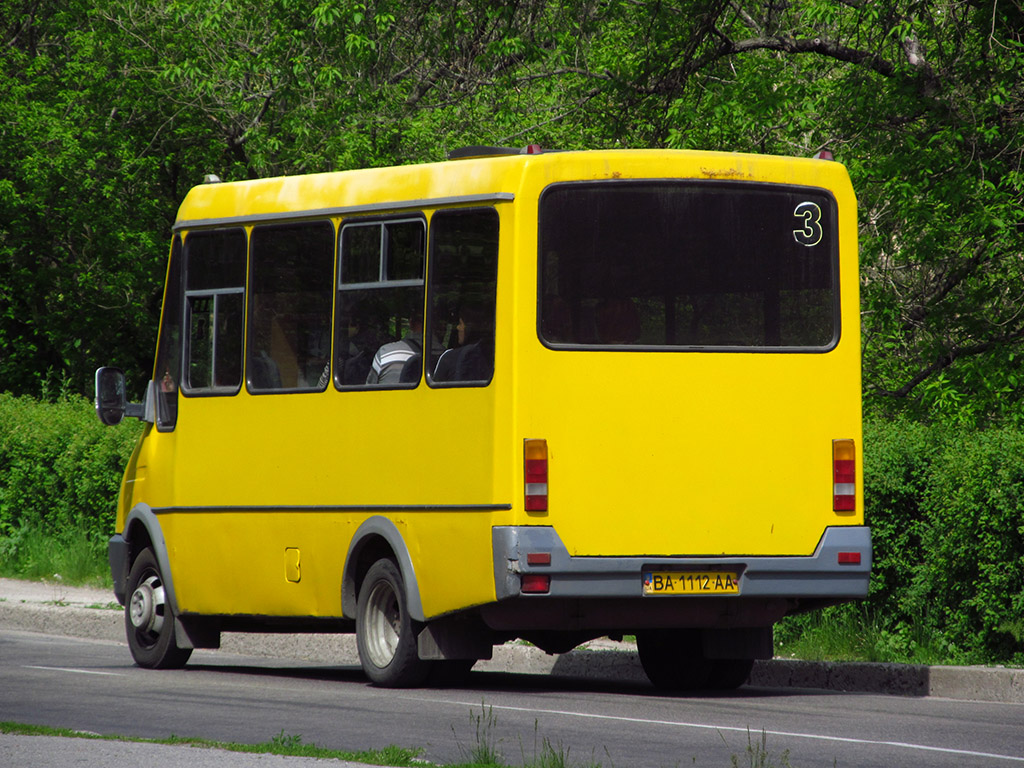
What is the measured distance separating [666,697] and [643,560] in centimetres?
112

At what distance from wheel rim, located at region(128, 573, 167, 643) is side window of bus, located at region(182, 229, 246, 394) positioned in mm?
1392

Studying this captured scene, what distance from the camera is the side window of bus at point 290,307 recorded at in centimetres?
1136

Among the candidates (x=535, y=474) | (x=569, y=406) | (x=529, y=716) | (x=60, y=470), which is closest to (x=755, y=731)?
(x=529, y=716)

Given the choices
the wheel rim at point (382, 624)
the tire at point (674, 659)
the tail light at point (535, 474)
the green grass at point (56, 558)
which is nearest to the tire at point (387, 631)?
the wheel rim at point (382, 624)

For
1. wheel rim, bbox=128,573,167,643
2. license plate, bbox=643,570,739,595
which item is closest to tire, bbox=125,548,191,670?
wheel rim, bbox=128,573,167,643

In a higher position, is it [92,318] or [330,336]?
[92,318]

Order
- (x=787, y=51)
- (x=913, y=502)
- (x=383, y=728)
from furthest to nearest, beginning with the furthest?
(x=787, y=51)
(x=913, y=502)
(x=383, y=728)

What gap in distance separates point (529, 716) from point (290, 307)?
137 inches

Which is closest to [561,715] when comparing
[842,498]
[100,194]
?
[842,498]

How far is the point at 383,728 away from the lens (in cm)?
874

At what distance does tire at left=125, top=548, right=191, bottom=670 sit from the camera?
1261 centimetres

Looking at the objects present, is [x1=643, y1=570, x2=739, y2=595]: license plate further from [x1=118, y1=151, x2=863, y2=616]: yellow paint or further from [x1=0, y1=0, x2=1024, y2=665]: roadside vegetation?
[x1=0, y1=0, x2=1024, y2=665]: roadside vegetation

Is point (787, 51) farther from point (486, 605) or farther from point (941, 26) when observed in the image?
point (486, 605)

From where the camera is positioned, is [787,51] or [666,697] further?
[787,51]
